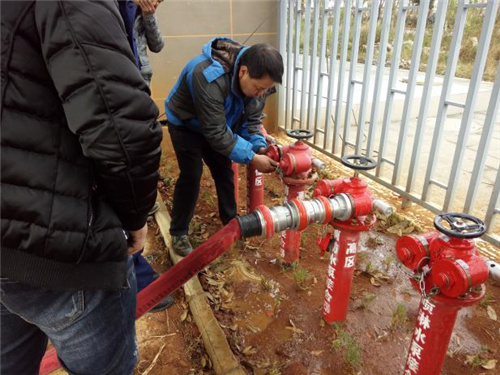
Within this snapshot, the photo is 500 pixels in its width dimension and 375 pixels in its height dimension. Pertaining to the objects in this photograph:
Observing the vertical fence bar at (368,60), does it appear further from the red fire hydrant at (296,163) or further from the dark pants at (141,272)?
the dark pants at (141,272)

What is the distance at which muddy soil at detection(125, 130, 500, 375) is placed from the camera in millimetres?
2369

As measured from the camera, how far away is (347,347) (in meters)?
2.39

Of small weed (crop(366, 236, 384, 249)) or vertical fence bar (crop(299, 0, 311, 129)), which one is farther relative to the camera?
vertical fence bar (crop(299, 0, 311, 129))

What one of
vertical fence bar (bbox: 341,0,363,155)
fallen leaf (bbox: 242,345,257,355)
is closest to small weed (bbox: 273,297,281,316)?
fallen leaf (bbox: 242,345,257,355)

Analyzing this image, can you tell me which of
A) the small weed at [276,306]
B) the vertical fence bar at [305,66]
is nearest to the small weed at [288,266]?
the small weed at [276,306]

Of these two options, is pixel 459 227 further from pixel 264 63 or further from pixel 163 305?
pixel 163 305

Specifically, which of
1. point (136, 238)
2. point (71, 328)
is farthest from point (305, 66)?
point (71, 328)

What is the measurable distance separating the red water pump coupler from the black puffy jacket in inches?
51.1

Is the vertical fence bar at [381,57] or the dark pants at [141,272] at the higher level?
the vertical fence bar at [381,57]

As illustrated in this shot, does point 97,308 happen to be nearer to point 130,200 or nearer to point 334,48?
point 130,200

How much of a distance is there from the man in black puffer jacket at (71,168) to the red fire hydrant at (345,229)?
1.35m

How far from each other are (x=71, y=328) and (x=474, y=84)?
11.9ft

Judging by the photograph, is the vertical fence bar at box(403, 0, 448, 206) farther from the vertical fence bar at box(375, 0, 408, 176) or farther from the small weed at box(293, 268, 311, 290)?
the small weed at box(293, 268, 311, 290)

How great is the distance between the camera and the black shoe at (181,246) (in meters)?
3.33
